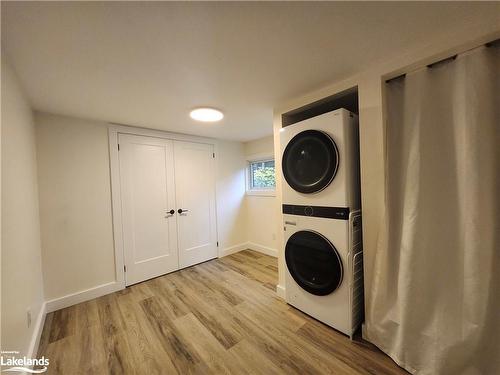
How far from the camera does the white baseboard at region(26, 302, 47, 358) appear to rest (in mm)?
1403

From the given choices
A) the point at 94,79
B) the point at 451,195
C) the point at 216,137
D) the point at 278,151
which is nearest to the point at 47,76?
the point at 94,79

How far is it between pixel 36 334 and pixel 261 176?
3.23 meters

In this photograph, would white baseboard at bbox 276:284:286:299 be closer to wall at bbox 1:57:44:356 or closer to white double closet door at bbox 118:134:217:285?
white double closet door at bbox 118:134:217:285

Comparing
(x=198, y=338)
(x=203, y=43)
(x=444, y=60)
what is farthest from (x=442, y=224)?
(x=198, y=338)

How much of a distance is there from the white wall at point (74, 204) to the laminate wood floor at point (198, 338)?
32 cm

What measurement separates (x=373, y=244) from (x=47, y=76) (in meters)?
2.70

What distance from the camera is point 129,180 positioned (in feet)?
8.45

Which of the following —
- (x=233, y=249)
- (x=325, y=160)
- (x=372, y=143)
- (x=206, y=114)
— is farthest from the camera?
(x=233, y=249)

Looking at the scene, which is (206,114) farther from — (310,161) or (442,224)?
(442,224)

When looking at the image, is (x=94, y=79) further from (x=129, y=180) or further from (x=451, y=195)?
(x=451, y=195)

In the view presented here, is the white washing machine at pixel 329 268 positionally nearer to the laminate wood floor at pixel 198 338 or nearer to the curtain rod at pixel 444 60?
the laminate wood floor at pixel 198 338

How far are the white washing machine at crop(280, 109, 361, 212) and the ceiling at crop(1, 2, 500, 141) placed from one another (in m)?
0.38

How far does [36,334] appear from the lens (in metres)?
1.56

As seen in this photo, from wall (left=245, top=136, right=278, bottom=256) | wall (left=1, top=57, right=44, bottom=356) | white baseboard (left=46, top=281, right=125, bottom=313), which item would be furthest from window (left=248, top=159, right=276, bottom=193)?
wall (left=1, top=57, right=44, bottom=356)
